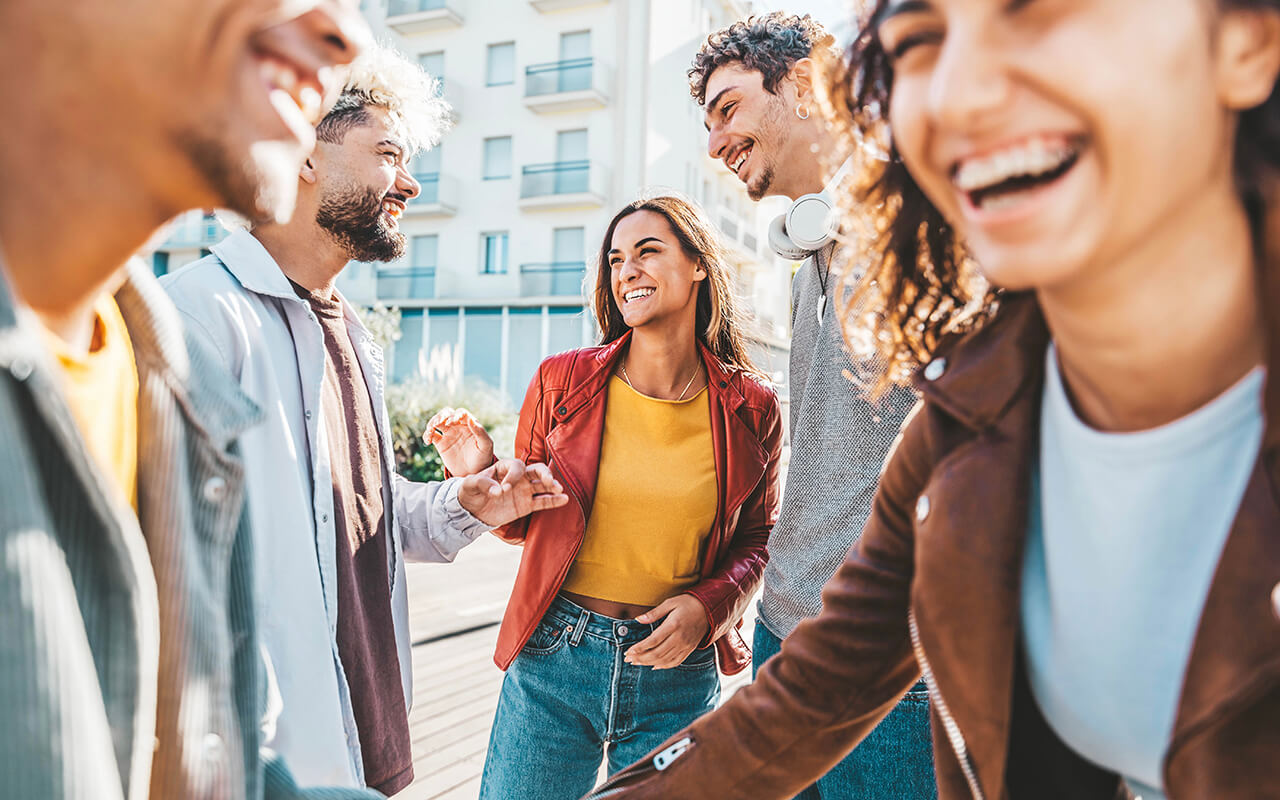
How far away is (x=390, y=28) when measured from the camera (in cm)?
2330

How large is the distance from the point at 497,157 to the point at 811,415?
21.6m

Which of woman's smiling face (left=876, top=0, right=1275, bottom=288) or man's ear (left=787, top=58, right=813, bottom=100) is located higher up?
man's ear (left=787, top=58, right=813, bottom=100)

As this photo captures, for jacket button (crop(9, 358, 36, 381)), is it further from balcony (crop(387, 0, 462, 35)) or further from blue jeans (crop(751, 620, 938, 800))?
balcony (crop(387, 0, 462, 35))

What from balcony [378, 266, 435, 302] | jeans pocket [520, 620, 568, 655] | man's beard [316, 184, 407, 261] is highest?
man's beard [316, 184, 407, 261]

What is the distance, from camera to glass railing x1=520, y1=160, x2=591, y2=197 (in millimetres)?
21109

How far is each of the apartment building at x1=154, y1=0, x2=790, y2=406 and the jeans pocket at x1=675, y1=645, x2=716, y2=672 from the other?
18.5 m

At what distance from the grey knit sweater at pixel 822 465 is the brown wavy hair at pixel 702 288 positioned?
0.78 metres

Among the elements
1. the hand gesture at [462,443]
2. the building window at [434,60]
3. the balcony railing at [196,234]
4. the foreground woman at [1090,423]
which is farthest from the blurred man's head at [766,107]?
the balcony railing at [196,234]

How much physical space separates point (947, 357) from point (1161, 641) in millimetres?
472

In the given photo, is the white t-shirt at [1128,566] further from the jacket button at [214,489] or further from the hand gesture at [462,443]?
the hand gesture at [462,443]

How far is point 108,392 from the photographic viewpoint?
1.11 metres

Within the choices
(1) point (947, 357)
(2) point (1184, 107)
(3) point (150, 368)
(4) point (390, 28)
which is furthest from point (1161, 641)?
(4) point (390, 28)

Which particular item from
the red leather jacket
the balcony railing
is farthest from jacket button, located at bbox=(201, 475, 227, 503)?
the balcony railing

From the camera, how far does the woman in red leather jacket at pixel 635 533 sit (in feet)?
8.09
